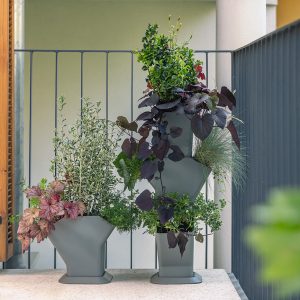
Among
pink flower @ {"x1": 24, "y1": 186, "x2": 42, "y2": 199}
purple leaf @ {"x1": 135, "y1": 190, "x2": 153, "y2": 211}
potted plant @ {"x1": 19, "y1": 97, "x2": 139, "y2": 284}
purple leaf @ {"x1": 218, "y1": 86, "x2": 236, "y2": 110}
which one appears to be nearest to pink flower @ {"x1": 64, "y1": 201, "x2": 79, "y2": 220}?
potted plant @ {"x1": 19, "y1": 97, "x2": 139, "y2": 284}

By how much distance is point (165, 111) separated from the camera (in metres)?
3.03

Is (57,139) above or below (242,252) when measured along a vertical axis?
above

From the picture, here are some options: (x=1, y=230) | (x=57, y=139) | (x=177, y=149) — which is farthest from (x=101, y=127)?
(x=1, y=230)

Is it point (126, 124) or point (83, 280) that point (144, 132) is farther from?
point (83, 280)

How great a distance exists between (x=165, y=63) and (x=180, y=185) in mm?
545

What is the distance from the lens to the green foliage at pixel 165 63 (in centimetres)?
301

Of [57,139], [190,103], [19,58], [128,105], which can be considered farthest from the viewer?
[128,105]

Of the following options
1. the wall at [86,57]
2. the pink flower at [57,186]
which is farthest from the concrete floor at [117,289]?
the wall at [86,57]

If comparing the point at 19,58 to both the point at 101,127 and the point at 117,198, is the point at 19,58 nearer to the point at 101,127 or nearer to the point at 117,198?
the point at 101,127

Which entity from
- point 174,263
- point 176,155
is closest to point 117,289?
point 174,263

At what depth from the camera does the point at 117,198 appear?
3.21 m

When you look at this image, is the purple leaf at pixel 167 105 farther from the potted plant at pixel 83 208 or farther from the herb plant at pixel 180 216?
the herb plant at pixel 180 216

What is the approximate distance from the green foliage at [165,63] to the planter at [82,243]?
2.12 feet

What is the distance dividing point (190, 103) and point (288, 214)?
9.35ft
